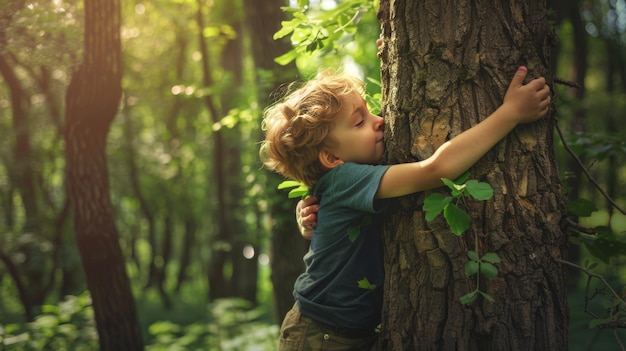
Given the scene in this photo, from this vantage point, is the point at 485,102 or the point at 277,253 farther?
the point at 277,253

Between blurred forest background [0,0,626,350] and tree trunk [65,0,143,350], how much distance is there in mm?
241

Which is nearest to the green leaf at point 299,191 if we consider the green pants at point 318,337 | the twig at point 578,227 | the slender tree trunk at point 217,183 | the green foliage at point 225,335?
the green pants at point 318,337

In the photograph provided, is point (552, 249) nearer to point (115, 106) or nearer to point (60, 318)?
point (115, 106)

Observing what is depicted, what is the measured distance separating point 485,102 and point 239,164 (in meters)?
10.3

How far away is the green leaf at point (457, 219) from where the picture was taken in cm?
181

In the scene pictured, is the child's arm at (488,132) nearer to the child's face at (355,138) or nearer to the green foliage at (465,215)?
the green foliage at (465,215)

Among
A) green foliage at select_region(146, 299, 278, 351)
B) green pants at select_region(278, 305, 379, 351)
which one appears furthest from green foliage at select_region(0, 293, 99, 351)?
green pants at select_region(278, 305, 379, 351)

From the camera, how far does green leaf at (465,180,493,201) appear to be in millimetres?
1734

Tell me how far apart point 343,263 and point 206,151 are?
13.9 metres

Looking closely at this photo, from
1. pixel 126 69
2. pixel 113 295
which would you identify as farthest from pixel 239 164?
pixel 113 295

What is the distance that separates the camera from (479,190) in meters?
1.75

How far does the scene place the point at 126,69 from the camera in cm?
1354

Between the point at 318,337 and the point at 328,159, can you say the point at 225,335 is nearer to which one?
the point at 318,337

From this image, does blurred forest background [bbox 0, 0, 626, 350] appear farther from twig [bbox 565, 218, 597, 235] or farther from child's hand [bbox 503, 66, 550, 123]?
child's hand [bbox 503, 66, 550, 123]
